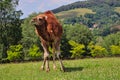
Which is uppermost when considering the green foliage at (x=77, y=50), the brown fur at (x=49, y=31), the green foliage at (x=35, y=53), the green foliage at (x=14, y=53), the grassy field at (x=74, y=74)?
the brown fur at (x=49, y=31)

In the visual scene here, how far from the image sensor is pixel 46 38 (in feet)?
58.2

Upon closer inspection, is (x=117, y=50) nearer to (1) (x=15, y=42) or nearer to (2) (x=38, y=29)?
(1) (x=15, y=42)

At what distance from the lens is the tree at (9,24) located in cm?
9119

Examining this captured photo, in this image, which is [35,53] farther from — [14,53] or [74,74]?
[74,74]

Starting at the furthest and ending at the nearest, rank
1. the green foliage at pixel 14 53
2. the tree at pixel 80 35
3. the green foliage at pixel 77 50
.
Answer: the tree at pixel 80 35 → the green foliage at pixel 77 50 → the green foliage at pixel 14 53

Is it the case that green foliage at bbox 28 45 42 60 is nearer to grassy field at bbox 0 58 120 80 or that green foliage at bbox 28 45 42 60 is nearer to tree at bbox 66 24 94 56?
tree at bbox 66 24 94 56

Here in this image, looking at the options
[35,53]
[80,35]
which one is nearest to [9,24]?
[35,53]

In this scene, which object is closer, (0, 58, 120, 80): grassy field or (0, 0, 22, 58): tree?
(0, 58, 120, 80): grassy field

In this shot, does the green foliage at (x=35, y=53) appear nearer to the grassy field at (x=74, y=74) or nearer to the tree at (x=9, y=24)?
the tree at (x=9, y=24)

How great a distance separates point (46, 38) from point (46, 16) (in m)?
1.21

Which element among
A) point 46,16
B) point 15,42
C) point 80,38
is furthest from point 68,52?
point 46,16

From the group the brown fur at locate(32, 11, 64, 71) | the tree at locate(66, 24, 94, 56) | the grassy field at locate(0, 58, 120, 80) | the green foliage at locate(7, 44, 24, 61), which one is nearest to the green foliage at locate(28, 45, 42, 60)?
the green foliage at locate(7, 44, 24, 61)

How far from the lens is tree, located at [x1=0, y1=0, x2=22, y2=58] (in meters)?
91.2

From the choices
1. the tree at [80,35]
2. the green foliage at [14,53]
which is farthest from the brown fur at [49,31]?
the tree at [80,35]
